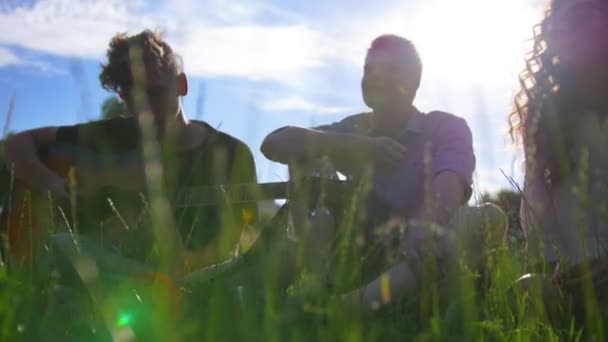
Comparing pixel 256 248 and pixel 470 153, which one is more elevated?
pixel 470 153

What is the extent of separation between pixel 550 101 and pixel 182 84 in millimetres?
1961

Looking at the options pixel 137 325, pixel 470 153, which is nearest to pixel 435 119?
pixel 470 153

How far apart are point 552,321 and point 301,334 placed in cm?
82

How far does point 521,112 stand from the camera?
2898 mm

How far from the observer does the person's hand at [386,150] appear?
3.36m

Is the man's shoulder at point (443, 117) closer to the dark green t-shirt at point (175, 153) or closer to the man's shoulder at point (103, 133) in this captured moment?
the dark green t-shirt at point (175, 153)

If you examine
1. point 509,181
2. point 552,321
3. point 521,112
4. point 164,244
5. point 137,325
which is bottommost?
point 552,321

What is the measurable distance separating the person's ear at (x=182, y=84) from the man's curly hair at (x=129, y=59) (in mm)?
44

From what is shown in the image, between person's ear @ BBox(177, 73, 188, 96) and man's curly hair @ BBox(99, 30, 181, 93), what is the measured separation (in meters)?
0.04

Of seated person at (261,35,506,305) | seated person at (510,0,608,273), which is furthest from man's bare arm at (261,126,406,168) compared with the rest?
seated person at (510,0,608,273)

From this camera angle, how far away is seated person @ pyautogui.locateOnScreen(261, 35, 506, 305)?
3379 mm

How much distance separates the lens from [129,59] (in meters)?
3.72

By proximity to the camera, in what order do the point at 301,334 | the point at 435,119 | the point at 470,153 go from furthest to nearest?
1. the point at 435,119
2. the point at 470,153
3. the point at 301,334

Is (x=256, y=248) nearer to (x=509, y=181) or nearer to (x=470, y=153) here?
(x=509, y=181)
